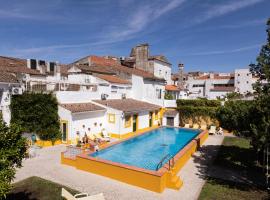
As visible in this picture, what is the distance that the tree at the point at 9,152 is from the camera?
6410 mm

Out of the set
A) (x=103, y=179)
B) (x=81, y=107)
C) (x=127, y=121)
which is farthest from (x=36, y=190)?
(x=127, y=121)

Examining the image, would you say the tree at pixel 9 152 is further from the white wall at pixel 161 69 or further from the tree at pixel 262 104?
the white wall at pixel 161 69

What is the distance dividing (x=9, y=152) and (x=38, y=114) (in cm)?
1526

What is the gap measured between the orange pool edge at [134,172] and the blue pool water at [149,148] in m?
2.26

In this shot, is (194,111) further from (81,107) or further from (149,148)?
(81,107)

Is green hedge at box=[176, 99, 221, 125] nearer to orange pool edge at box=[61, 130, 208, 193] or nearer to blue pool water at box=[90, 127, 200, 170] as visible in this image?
blue pool water at box=[90, 127, 200, 170]

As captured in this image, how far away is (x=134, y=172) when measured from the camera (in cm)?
1355

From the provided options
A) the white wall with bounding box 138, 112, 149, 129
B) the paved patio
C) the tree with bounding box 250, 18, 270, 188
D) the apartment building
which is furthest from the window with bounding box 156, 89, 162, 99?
the apartment building

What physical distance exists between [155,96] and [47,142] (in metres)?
22.4

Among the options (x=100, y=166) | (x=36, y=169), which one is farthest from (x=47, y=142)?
A: (x=100, y=166)

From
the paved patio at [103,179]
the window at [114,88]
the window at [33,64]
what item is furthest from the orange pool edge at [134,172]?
the window at [33,64]

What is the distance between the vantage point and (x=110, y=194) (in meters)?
12.1

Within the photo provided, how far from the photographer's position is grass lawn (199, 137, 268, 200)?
469 inches

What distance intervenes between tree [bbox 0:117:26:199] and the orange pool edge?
7.49 metres
